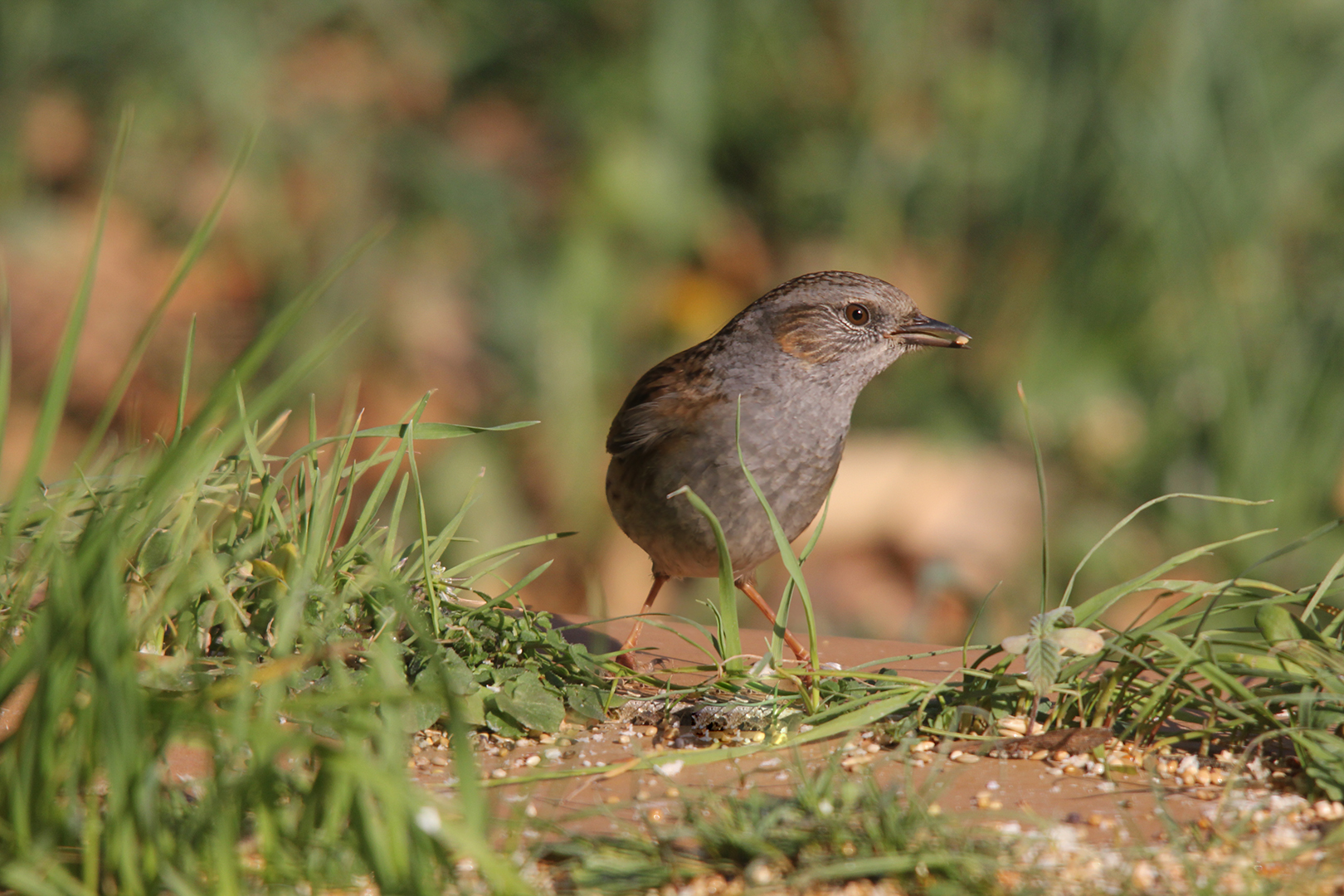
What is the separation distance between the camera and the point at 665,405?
12.3 ft

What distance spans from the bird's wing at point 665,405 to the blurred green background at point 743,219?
7.15 ft

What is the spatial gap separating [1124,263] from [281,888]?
5.49m

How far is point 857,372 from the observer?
3.88 m

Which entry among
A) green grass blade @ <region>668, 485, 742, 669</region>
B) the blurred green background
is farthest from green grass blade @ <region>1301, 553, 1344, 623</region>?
the blurred green background

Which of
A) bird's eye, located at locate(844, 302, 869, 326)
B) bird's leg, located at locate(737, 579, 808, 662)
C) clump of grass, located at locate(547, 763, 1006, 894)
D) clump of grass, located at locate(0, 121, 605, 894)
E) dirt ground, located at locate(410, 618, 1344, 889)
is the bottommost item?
bird's leg, located at locate(737, 579, 808, 662)

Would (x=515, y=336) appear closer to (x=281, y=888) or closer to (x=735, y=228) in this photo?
(x=735, y=228)

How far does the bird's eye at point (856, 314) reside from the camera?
12.9 ft

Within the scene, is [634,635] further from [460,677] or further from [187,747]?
[187,747]

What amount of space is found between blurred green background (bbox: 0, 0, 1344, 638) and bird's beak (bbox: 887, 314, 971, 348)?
1908 mm

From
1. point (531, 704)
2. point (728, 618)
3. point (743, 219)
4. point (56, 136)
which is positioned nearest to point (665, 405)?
point (728, 618)

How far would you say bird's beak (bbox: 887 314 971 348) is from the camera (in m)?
3.94

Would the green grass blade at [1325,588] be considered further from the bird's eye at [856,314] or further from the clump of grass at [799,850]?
the bird's eye at [856,314]

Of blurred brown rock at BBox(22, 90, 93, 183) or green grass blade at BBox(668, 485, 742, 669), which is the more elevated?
Answer: blurred brown rock at BBox(22, 90, 93, 183)

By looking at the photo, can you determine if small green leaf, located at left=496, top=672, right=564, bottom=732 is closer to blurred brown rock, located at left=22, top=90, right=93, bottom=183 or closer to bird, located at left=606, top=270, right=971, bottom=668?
bird, located at left=606, top=270, right=971, bottom=668
